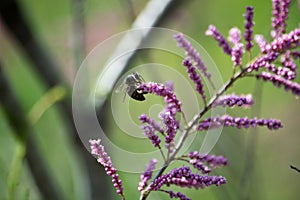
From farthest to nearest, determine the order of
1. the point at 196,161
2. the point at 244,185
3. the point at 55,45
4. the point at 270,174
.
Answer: the point at 55,45 < the point at 270,174 < the point at 244,185 < the point at 196,161

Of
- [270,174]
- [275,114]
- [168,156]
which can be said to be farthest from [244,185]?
[275,114]

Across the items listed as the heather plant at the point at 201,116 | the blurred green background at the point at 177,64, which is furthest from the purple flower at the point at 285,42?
the blurred green background at the point at 177,64

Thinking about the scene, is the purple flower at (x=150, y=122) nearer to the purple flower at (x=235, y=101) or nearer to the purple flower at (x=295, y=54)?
the purple flower at (x=235, y=101)

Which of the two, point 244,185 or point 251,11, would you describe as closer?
point 251,11

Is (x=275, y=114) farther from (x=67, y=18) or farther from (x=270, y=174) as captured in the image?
(x=67, y=18)

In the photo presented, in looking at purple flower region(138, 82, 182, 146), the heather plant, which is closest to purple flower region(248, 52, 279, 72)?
the heather plant

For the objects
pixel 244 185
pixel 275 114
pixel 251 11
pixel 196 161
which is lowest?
pixel 196 161

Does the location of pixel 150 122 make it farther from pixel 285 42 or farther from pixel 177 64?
pixel 177 64

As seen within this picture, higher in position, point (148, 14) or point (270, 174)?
point (270, 174)
